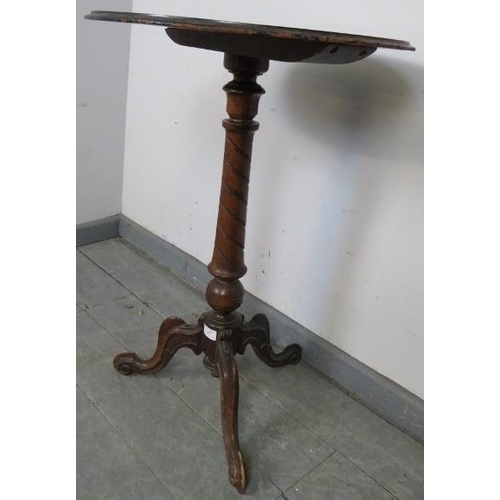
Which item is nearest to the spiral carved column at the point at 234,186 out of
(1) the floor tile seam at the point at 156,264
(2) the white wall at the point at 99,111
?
(1) the floor tile seam at the point at 156,264

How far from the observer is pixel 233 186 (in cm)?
117

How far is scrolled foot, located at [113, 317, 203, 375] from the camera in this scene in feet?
4.49

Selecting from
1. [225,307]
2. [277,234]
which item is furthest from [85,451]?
[277,234]

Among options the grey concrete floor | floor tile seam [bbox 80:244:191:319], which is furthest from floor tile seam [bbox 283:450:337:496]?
floor tile seam [bbox 80:244:191:319]

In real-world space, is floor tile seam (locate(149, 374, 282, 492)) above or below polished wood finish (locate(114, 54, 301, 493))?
below

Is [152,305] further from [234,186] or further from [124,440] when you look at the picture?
[234,186]

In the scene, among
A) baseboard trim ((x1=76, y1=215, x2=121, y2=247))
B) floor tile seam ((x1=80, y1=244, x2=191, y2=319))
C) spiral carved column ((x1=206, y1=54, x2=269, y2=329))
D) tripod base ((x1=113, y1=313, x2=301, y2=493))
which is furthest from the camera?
baseboard trim ((x1=76, y1=215, x2=121, y2=247))

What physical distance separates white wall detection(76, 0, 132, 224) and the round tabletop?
1063 millimetres

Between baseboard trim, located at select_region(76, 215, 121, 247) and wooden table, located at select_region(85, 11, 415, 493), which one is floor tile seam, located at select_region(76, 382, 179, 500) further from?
baseboard trim, located at select_region(76, 215, 121, 247)

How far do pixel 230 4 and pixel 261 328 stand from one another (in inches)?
37.4

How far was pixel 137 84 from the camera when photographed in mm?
2006

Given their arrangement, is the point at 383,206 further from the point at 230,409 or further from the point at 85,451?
the point at 85,451
